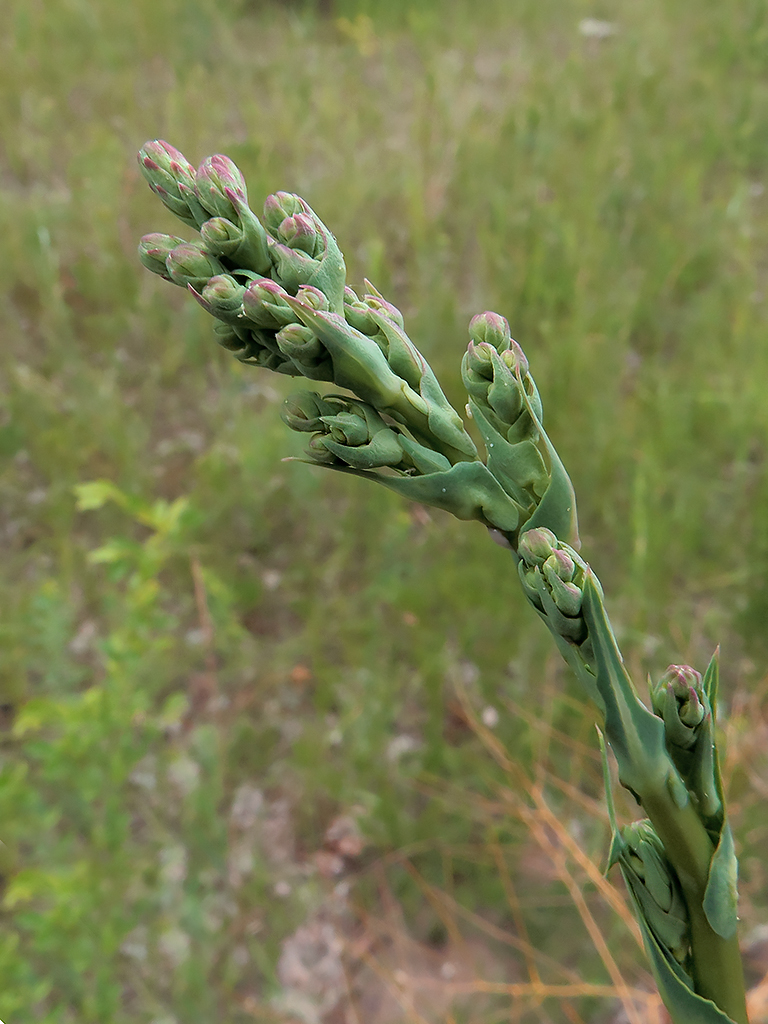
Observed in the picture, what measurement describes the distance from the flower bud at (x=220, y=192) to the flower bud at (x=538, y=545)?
1.25 feet

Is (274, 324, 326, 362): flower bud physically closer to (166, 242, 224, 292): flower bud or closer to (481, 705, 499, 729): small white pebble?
(166, 242, 224, 292): flower bud

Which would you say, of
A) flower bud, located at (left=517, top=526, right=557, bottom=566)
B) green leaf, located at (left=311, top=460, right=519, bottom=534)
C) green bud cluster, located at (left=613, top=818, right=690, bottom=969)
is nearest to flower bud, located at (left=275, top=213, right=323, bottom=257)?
green leaf, located at (left=311, top=460, right=519, bottom=534)

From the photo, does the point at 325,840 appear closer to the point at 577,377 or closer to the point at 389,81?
the point at 577,377

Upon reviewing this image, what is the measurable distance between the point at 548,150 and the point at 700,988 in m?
4.10

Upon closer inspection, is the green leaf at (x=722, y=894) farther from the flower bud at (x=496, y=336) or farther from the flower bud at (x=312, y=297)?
the flower bud at (x=312, y=297)

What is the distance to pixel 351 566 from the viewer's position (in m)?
2.52

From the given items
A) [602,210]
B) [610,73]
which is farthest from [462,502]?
[610,73]

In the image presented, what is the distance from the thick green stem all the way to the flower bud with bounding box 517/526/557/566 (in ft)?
0.68

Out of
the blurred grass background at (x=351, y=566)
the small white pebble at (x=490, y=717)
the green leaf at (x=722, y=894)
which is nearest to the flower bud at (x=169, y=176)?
the green leaf at (x=722, y=894)

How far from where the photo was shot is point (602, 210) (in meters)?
3.48

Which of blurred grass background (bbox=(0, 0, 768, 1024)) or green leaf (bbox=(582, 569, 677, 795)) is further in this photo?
blurred grass background (bbox=(0, 0, 768, 1024))

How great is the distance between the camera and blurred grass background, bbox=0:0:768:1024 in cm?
182

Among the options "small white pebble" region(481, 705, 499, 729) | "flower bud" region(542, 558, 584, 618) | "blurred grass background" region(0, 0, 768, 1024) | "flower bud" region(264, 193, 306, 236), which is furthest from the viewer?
"small white pebble" region(481, 705, 499, 729)

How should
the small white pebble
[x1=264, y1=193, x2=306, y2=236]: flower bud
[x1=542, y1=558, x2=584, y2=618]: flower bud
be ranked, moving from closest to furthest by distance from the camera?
[x1=542, y1=558, x2=584, y2=618]: flower bud → [x1=264, y1=193, x2=306, y2=236]: flower bud → the small white pebble
